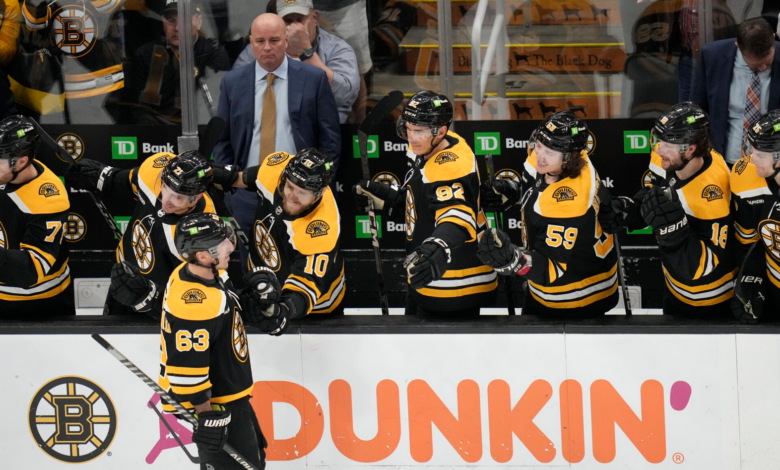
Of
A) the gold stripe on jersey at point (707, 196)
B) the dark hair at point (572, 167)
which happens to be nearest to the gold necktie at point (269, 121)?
the dark hair at point (572, 167)

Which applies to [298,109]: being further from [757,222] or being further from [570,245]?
[757,222]

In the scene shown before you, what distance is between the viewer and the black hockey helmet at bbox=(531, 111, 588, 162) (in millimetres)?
3734

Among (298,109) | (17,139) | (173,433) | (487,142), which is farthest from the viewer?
(487,142)

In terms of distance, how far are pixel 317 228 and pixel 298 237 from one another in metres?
0.09

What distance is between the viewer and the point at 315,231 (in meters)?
3.88

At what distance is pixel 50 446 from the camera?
3.99 meters

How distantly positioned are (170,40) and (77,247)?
1.36 m

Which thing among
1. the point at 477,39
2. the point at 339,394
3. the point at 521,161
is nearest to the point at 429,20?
the point at 477,39

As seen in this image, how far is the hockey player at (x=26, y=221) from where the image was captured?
13.3 feet

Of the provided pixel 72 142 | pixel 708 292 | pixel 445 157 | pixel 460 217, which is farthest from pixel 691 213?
pixel 72 142

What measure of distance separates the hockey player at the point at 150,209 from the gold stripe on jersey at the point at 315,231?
1.35ft

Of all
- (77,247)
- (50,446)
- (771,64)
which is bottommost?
(50,446)

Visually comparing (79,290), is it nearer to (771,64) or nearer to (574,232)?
(574,232)

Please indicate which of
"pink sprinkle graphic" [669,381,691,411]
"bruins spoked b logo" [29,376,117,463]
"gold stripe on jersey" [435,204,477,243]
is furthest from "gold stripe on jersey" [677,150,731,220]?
"bruins spoked b logo" [29,376,117,463]
